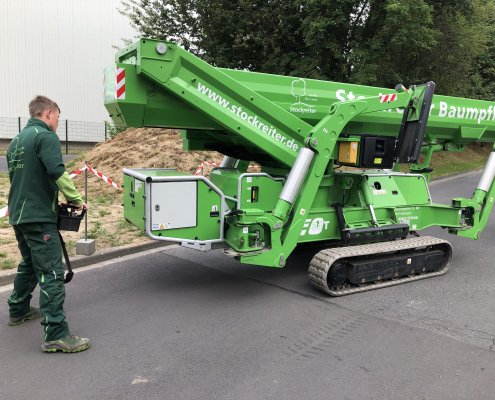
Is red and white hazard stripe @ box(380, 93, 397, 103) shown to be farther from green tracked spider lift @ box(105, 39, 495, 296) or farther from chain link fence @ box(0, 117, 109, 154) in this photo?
chain link fence @ box(0, 117, 109, 154)

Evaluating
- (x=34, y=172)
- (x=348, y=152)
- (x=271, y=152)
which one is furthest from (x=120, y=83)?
(x=348, y=152)

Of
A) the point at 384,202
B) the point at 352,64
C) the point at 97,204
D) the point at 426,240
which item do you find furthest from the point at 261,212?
the point at 352,64

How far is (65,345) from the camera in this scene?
3.73 m

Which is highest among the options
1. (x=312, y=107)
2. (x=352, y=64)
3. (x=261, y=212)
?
(x=352, y=64)

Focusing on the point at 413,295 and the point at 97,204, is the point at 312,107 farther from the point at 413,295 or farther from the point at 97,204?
the point at 97,204

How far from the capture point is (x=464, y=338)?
411 cm

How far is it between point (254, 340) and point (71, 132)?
76.2 ft

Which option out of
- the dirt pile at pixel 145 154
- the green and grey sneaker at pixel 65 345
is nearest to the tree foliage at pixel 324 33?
the dirt pile at pixel 145 154

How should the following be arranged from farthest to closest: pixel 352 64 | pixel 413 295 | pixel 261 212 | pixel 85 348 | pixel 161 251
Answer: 1. pixel 352 64
2. pixel 161 251
3. pixel 413 295
4. pixel 261 212
5. pixel 85 348

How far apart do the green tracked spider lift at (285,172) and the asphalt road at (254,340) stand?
1.72 ft

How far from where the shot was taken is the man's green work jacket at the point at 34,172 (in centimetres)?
364

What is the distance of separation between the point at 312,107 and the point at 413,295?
250 cm

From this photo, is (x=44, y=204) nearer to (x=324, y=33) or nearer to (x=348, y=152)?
(x=348, y=152)

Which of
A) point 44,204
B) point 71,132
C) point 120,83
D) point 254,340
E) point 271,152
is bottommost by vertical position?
point 254,340
